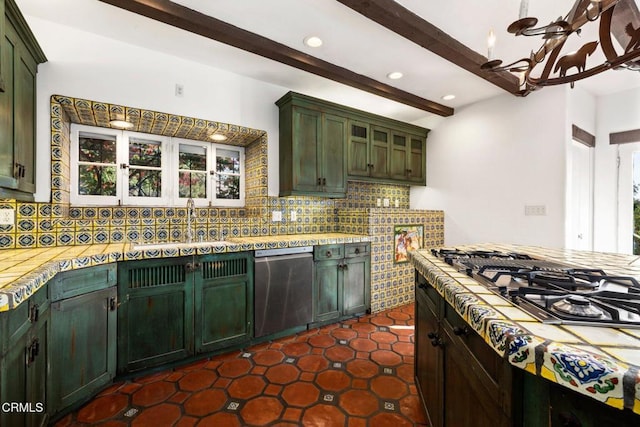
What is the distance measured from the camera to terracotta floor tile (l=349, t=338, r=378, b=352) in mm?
Answer: 2341

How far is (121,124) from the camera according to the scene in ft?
8.18

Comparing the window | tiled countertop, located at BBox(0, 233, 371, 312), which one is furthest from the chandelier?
the window

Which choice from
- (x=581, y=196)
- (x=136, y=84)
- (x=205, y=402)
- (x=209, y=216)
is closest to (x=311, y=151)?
(x=209, y=216)

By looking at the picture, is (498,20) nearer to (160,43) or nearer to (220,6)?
(220,6)

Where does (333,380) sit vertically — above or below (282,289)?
below

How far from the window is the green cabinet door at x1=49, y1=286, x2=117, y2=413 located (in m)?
1.17

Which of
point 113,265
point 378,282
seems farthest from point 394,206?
point 113,265

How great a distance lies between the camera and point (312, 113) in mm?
2963

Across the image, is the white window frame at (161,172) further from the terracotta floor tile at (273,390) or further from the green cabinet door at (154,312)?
the terracotta floor tile at (273,390)

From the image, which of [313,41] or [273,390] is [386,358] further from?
[313,41]

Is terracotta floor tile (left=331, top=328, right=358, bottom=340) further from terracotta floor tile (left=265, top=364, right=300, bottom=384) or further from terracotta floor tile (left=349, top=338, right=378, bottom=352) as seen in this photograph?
terracotta floor tile (left=265, top=364, right=300, bottom=384)

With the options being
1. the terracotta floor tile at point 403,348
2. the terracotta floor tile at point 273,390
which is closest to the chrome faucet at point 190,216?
the terracotta floor tile at point 273,390

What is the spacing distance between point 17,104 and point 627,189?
557cm

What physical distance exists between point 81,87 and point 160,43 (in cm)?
69
